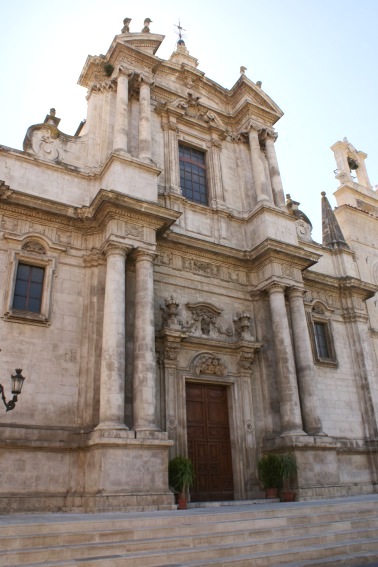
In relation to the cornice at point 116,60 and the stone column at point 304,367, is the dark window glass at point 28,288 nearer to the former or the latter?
the cornice at point 116,60

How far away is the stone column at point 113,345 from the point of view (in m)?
10.4

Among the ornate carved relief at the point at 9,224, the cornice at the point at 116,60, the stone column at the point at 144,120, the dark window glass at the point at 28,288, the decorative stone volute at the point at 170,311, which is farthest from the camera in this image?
the cornice at the point at 116,60

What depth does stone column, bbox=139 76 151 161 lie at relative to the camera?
46.1ft

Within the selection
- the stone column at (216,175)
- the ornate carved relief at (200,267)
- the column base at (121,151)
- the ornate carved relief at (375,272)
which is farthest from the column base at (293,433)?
the ornate carved relief at (375,272)

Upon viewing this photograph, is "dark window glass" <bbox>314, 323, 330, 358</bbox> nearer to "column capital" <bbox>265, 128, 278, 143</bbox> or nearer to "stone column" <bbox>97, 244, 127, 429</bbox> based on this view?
"column capital" <bbox>265, 128, 278, 143</bbox>

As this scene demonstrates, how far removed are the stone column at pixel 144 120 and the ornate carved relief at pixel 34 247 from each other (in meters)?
3.99

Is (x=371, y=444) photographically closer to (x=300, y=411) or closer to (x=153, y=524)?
(x=300, y=411)

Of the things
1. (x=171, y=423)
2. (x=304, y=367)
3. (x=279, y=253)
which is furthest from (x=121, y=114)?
(x=304, y=367)

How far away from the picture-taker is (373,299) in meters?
20.4

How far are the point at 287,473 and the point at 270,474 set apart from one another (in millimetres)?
502

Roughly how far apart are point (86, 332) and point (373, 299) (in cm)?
1349

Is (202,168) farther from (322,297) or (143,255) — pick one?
(322,297)

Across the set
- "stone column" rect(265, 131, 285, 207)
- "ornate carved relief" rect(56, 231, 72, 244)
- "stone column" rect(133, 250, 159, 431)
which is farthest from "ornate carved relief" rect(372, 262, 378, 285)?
"ornate carved relief" rect(56, 231, 72, 244)

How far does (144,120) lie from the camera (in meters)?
14.5
